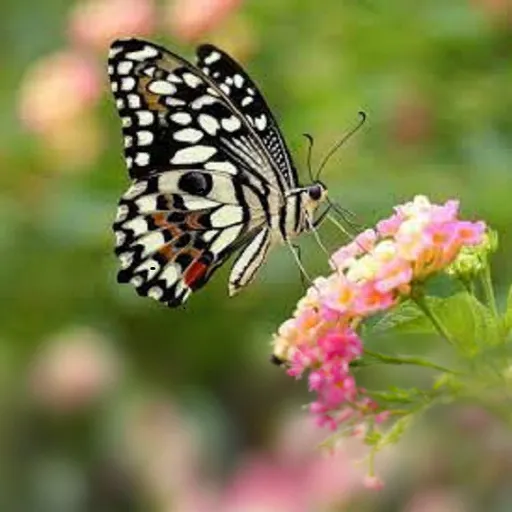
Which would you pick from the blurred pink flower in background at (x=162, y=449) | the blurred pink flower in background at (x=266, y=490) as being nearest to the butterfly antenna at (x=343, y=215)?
the blurred pink flower in background at (x=266, y=490)

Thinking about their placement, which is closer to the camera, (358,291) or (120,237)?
(358,291)

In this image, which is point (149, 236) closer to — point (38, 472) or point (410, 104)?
point (410, 104)

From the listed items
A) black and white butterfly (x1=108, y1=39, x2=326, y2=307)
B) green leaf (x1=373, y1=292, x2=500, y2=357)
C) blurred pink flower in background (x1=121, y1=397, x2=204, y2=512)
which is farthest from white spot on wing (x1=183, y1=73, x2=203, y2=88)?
blurred pink flower in background (x1=121, y1=397, x2=204, y2=512)

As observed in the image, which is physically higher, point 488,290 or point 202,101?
point 202,101

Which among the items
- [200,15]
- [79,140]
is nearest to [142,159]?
[200,15]

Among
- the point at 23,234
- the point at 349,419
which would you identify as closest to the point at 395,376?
the point at 23,234

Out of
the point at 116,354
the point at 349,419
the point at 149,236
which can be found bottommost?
the point at 349,419

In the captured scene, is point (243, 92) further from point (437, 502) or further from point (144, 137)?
point (437, 502)
